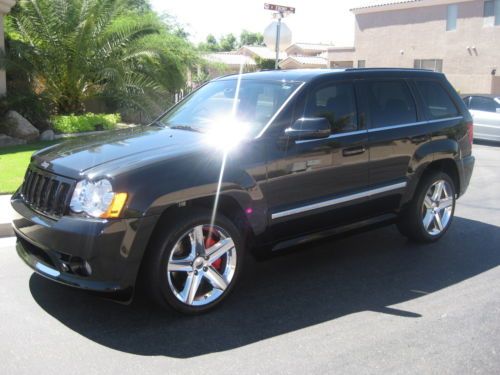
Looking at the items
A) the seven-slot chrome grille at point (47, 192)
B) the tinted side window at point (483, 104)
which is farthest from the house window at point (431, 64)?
the seven-slot chrome grille at point (47, 192)

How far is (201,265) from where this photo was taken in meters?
4.23

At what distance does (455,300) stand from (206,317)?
2068 mm

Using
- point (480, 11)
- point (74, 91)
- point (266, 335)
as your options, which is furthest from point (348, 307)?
point (480, 11)

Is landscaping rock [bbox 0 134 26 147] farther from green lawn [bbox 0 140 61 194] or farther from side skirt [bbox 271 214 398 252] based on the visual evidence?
side skirt [bbox 271 214 398 252]

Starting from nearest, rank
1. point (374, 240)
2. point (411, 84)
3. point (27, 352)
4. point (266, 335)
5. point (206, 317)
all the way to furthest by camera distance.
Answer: point (27, 352) → point (266, 335) → point (206, 317) → point (411, 84) → point (374, 240)

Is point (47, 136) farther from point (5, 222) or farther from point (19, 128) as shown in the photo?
point (5, 222)

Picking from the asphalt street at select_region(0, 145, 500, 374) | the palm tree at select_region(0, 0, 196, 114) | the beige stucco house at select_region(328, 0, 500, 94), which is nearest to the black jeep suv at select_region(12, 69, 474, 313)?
the asphalt street at select_region(0, 145, 500, 374)

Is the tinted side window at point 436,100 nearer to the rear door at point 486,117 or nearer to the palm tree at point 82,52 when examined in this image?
the palm tree at point 82,52

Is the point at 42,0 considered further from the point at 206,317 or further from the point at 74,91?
the point at 206,317

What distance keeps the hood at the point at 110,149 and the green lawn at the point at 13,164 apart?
11.7 ft

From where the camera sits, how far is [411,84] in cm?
590

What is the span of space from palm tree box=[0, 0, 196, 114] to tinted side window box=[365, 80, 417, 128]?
9.78 metres

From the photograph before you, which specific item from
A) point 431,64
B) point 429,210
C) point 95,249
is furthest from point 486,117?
point 431,64

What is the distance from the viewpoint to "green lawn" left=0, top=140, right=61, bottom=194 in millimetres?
8055
